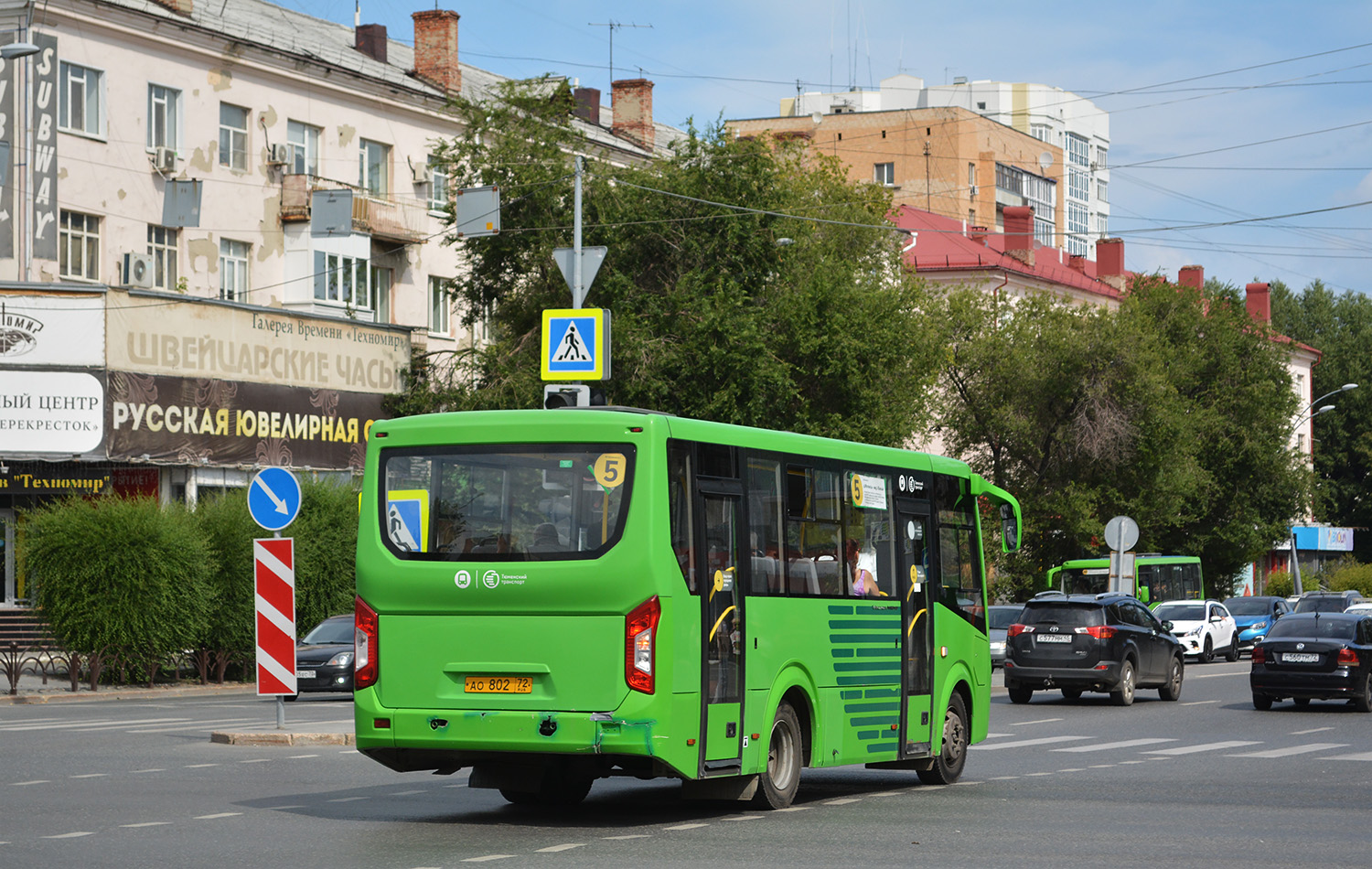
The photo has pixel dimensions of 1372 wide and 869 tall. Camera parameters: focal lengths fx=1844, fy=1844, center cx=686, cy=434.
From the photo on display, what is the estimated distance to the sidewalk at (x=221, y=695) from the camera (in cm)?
1983

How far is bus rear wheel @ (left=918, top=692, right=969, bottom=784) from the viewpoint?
16172 millimetres

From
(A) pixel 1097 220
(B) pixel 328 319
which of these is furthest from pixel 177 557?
(A) pixel 1097 220

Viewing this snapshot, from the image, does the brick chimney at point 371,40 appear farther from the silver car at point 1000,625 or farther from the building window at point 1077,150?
the building window at point 1077,150

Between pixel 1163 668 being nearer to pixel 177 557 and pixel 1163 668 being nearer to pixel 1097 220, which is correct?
pixel 177 557

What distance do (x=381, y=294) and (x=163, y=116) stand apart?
8508 millimetres

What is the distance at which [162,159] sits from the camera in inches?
1657

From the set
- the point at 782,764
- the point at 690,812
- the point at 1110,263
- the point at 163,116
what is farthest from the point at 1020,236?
the point at 690,812

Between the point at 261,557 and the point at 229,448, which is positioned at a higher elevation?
the point at 229,448

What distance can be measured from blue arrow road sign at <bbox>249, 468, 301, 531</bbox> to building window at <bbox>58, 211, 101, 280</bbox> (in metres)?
21.6

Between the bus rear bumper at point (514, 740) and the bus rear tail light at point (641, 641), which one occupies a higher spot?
the bus rear tail light at point (641, 641)

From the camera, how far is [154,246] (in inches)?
1672

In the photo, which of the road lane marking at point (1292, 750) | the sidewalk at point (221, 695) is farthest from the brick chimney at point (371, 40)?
the road lane marking at point (1292, 750)

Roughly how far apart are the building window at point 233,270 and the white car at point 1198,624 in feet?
80.9

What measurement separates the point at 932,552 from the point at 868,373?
90.6 ft
